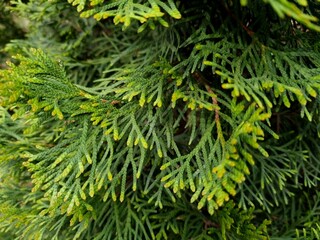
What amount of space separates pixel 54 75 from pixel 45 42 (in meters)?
1.62

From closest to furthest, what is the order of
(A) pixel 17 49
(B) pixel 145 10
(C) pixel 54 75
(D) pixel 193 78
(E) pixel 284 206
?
(B) pixel 145 10 < (C) pixel 54 75 < (D) pixel 193 78 < (E) pixel 284 206 < (A) pixel 17 49

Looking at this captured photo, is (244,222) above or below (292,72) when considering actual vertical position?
below

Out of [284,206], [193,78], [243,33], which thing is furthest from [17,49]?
[284,206]

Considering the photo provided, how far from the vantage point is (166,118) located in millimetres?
2385

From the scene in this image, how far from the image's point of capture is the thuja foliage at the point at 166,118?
196 cm

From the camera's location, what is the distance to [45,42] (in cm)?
356

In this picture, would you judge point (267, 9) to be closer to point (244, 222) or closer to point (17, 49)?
point (244, 222)

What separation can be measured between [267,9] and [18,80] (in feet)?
5.21

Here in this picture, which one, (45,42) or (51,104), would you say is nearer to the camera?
(51,104)

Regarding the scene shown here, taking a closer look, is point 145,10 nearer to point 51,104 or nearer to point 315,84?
point 51,104

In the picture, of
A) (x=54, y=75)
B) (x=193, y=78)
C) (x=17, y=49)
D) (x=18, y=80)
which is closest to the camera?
(x=18, y=80)

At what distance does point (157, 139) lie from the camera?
222 cm

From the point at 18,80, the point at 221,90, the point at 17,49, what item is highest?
the point at 18,80

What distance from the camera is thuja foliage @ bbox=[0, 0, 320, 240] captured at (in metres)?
1.96
